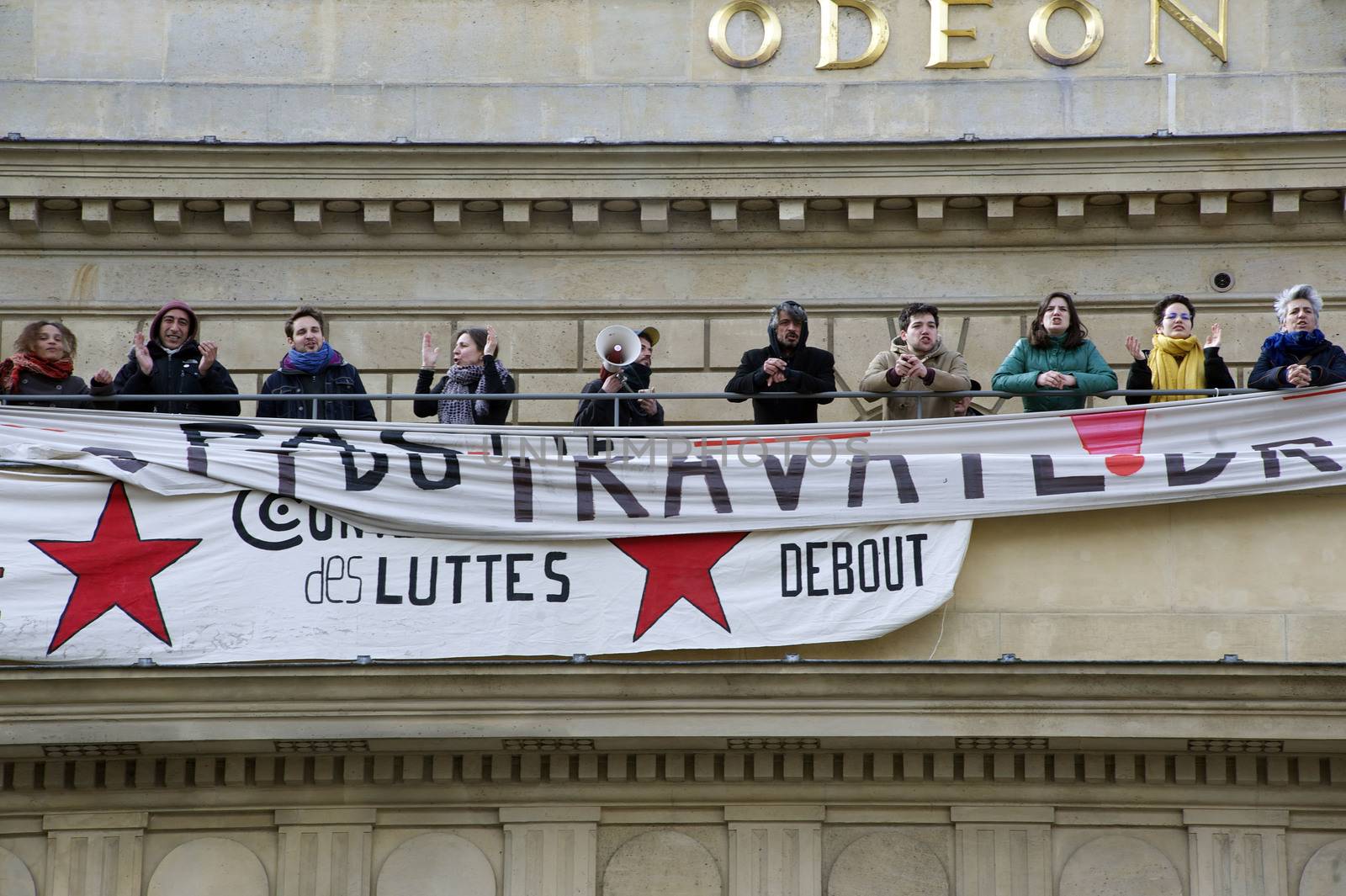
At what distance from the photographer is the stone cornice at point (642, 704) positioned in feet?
57.7

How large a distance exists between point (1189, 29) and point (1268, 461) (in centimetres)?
626

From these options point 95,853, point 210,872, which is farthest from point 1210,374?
point 95,853

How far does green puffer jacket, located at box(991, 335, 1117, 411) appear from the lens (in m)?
18.6

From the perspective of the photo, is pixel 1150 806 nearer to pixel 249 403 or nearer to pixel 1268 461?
pixel 1268 461

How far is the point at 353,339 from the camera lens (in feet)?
76.3

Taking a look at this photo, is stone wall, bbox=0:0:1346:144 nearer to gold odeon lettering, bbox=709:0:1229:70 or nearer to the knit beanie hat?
gold odeon lettering, bbox=709:0:1229:70

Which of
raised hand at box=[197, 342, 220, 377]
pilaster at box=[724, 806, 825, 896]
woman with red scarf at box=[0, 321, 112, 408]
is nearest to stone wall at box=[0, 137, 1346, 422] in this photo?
woman with red scarf at box=[0, 321, 112, 408]

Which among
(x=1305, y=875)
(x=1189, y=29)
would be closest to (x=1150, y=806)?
(x=1305, y=875)

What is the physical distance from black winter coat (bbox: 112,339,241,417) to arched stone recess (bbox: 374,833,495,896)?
128 inches

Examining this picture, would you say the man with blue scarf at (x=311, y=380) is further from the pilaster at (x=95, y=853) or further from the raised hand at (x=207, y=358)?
the pilaster at (x=95, y=853)

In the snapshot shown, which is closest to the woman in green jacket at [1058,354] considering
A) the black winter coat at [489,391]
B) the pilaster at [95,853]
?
the black winter coat at [489,391]

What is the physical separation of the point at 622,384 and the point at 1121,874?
4623 mm

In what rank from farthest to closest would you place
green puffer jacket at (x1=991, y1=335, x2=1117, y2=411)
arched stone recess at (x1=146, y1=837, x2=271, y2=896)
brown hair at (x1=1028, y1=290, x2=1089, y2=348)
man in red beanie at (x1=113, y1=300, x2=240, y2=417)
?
1. man in red beanie at (x1=113, y1=300, x2=240, y2=417)
2. brown hair at (x1=1028, y1=290, x2=1089, y2=348)
3. green puffer jacket at (x1=991, y1=335, x2=1117, y2=411)
4. arched stone recess at (x1=146, y1=837, x2=271, y2=896)

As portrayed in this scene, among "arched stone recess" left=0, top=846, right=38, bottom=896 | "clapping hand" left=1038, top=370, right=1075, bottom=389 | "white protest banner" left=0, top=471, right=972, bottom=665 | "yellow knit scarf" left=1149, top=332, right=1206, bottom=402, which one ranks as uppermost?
"yellow knit scarf" left=1149, top=332, right=1206, bottom=402
